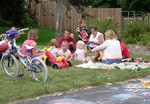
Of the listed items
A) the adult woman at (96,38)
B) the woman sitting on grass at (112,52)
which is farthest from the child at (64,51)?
the adult woman at (96,38)

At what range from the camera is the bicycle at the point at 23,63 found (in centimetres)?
966

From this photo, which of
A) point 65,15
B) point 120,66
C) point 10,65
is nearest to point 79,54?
point 120,66

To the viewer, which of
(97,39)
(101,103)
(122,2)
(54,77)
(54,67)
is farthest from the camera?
(122,2)

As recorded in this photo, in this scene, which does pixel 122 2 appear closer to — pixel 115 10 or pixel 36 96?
pixel 115 10

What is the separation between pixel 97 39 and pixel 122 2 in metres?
28.9

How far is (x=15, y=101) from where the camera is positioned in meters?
8.01

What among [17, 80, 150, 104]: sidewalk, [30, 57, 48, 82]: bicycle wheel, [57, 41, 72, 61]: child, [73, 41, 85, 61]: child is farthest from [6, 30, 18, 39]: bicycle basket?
[73, 41, 85, 61]: child

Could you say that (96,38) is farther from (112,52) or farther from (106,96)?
(106,96)

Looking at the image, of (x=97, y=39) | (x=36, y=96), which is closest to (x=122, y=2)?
(x=97, y=39)

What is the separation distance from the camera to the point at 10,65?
1044 centimetres

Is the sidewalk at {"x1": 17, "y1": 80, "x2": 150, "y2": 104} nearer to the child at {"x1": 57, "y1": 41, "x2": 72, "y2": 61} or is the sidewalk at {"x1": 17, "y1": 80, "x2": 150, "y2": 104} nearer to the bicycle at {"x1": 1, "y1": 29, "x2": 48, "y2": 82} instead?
the bicycle at {"x1": 1, "y1": 29, "x2": 48, "y2": 82}

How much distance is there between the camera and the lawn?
8444 millimetres

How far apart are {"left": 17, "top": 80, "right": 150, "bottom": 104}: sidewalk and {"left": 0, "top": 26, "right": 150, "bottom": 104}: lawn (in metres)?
0.32

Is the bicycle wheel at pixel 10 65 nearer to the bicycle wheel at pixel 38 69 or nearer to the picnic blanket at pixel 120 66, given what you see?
the bicycle wheel at pixel 38 69
